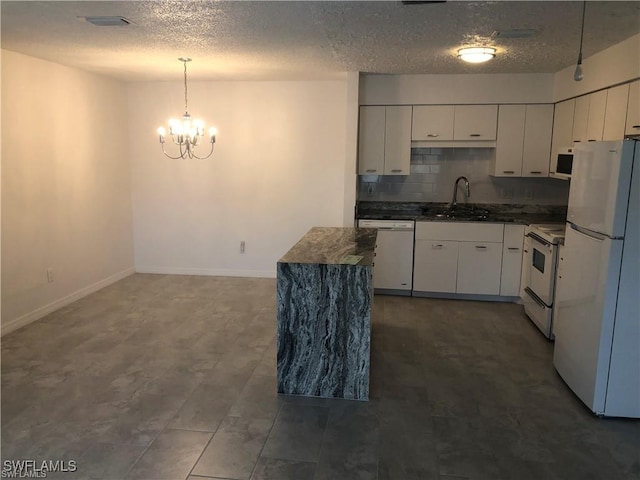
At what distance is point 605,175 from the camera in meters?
2.88

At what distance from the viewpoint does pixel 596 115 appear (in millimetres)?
4066

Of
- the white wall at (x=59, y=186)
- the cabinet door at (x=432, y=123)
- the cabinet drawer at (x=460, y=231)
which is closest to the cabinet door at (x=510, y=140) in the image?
the cabinet door at (x=432, y=123)

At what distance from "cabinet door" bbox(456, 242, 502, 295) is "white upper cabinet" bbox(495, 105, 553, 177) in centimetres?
88

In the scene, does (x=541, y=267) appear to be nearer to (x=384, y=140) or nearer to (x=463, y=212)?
(x=463, y=212)

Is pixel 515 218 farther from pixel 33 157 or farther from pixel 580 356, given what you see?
pixel 33 157

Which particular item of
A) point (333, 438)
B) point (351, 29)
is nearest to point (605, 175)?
point (351, 29)

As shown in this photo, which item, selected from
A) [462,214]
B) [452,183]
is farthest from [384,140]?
[462,214]

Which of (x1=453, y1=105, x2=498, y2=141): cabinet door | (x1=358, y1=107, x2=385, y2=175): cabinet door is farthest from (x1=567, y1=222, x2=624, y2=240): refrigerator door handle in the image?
(x1=358, y1=107, x2=385, y2=175): cabinet door

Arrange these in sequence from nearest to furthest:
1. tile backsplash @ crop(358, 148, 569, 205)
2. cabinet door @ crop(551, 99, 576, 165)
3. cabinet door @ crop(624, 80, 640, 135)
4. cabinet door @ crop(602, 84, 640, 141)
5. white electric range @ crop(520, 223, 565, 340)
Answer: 1. cabinet door @ crop(624, 80, 640, 135)
2. cabinet door @ crop(602, 84, 640, 141)
3. white electric range @ crop(520, 223, 565, 340)
4. cabinet door @ crop(551, 99, 576, 165)
5. tile backsplash @ crop(358, 148, 569, 205)

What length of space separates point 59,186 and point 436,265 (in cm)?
399

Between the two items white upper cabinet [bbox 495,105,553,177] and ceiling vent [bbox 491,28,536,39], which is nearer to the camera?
ceiling vent [bbox 491,28,536,39]

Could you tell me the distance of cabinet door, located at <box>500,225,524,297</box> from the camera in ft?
16.5

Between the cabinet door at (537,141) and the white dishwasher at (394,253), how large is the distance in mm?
1421

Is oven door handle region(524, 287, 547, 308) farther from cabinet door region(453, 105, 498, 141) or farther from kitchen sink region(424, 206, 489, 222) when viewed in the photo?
cabinet door region(453, 105, 498, 141)
